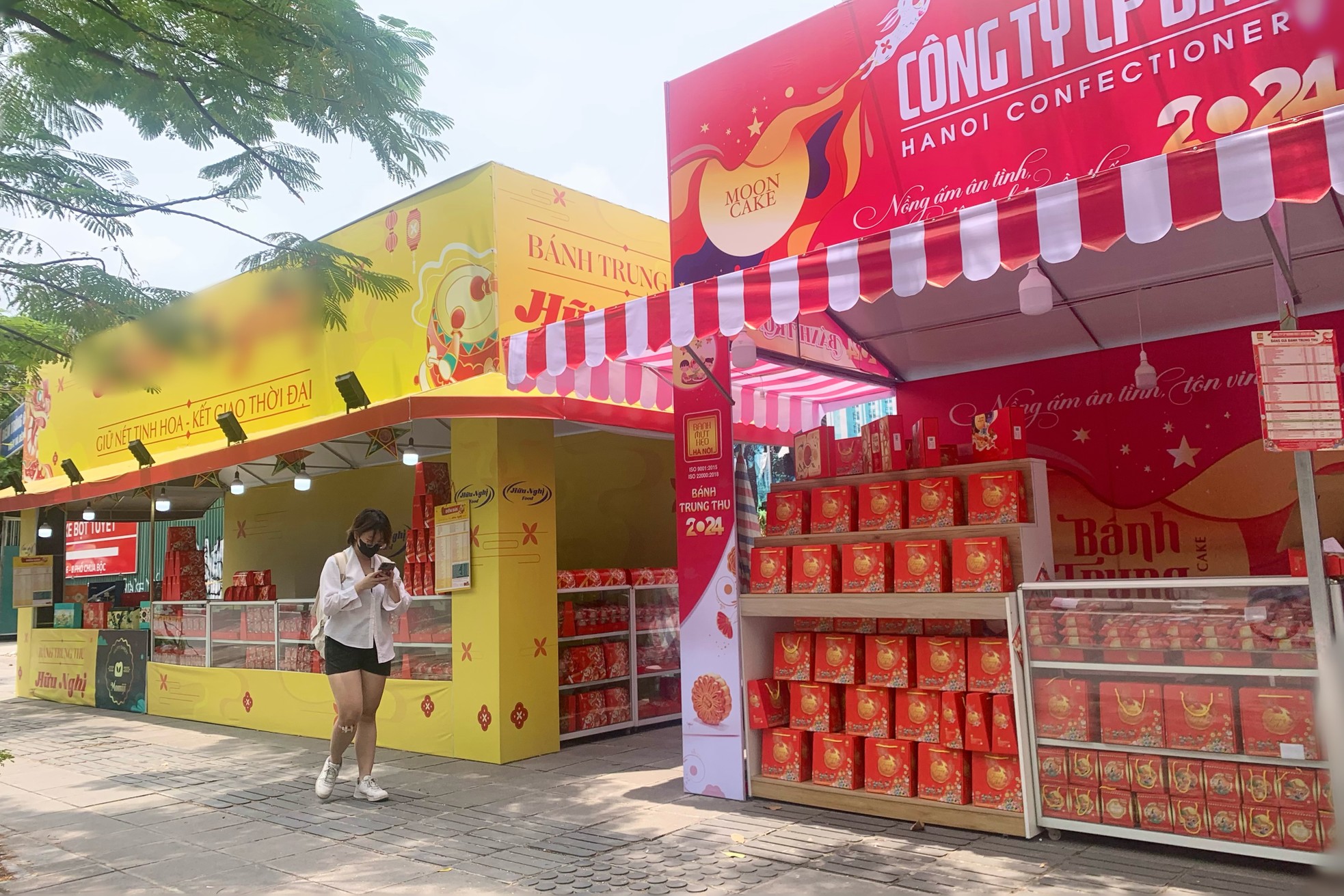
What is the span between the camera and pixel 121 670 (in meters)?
11.4

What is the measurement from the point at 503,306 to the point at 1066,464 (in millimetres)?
4800

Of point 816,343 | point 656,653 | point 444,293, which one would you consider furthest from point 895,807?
point 444,293

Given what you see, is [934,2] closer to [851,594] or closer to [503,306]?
[851,594]

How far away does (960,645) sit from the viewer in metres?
5.04

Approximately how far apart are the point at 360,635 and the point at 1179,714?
4599 mm

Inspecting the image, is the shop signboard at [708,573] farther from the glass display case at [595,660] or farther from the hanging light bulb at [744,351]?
the glass display case at [595,660]

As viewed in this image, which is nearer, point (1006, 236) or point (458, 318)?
point (1006, 236)

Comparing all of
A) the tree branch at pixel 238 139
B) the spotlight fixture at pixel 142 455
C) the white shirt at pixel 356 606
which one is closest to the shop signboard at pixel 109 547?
the spotlight fixture at pixel 142 455

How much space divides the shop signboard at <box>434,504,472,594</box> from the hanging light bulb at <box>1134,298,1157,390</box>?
4.87 m

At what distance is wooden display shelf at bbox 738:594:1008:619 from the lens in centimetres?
486

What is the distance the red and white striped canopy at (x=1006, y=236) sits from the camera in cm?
354

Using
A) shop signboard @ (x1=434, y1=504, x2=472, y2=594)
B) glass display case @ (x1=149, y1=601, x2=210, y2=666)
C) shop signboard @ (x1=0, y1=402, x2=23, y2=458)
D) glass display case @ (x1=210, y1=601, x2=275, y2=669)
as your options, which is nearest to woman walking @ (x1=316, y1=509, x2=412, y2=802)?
shop signboard @ (x1=434, y1=504, x2=472, y2=594)

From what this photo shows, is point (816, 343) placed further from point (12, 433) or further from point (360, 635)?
point (12, 433)

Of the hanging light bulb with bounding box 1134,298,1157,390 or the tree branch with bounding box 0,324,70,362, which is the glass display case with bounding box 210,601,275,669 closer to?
the tree branch with bounding box 0,324,70,362
